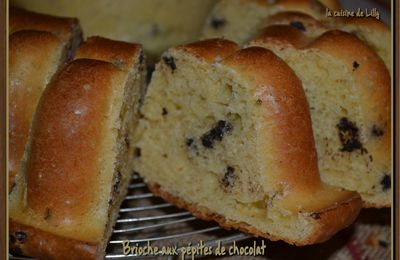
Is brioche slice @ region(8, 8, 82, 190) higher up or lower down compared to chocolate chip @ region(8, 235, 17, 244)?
higher up

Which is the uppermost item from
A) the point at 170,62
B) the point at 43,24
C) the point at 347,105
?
the point at 43,24

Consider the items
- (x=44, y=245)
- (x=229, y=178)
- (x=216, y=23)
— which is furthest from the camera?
(x=216, y=23)

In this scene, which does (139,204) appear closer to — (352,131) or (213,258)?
(213,258)

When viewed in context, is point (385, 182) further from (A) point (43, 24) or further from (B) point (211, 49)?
(A) point (43, 24)

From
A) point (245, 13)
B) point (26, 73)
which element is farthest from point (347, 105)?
point (26, 73)

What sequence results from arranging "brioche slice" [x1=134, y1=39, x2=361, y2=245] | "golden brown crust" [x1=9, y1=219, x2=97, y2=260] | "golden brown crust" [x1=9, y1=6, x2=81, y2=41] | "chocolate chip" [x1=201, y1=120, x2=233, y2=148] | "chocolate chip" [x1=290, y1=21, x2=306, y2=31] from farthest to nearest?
1. "chocolate chip" [x1=290, y1=21, x2=306, y2=31]
2. "golden brown crust" [x1=9, y1=6, x2=81, y2=41]
3. "chocolate chip" [x1=201, y1=120, x2=233, y2=148]
4. "brioche slice" [x1=134, y1=39, x2=361, y2=245]
5. "golden brown crust" [x1=9, y1=219, x2=97, y2=260]

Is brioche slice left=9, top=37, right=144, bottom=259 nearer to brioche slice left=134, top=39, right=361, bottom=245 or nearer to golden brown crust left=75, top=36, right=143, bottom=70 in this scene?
golden brown crust left=75, top=36, right=143, bottom=70

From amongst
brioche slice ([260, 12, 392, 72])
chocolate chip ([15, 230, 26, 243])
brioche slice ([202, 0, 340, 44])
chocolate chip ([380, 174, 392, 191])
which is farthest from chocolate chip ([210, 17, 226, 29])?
chocolate chip ([15, 230, 26, 243])
